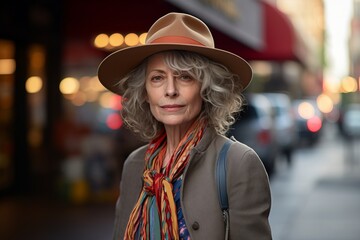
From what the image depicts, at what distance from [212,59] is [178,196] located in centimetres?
55

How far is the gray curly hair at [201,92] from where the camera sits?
Result: 9.17ft

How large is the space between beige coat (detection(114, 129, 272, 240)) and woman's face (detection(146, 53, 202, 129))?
0.17 m

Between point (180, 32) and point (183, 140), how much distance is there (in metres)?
0.42

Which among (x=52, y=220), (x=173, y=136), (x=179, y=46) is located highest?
(x=179, y=46)

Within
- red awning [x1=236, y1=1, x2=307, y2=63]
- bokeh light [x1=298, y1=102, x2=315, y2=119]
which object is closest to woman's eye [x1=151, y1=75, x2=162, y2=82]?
red awning [x1=236, y1=1, x2=307, y2=63]

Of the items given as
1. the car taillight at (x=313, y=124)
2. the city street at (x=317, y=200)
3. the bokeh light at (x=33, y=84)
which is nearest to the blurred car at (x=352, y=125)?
the city street at (x=317, y=200)

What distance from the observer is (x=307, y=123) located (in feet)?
89.5

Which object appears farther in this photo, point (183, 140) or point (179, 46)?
point (183, 140)

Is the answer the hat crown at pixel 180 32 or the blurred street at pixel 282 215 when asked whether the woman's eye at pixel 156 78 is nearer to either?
the hat crown at pixel 180 32

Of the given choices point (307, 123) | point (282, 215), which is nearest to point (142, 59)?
point (282, 215)

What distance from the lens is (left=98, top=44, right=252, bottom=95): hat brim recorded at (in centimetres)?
276

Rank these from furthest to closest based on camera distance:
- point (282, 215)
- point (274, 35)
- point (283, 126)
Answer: point (283, 126) → point (274, 35) → point (282, 215)

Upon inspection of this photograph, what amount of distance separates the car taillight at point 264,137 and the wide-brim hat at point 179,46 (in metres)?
12.0

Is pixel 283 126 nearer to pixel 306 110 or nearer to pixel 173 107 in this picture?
pixel 306 110
